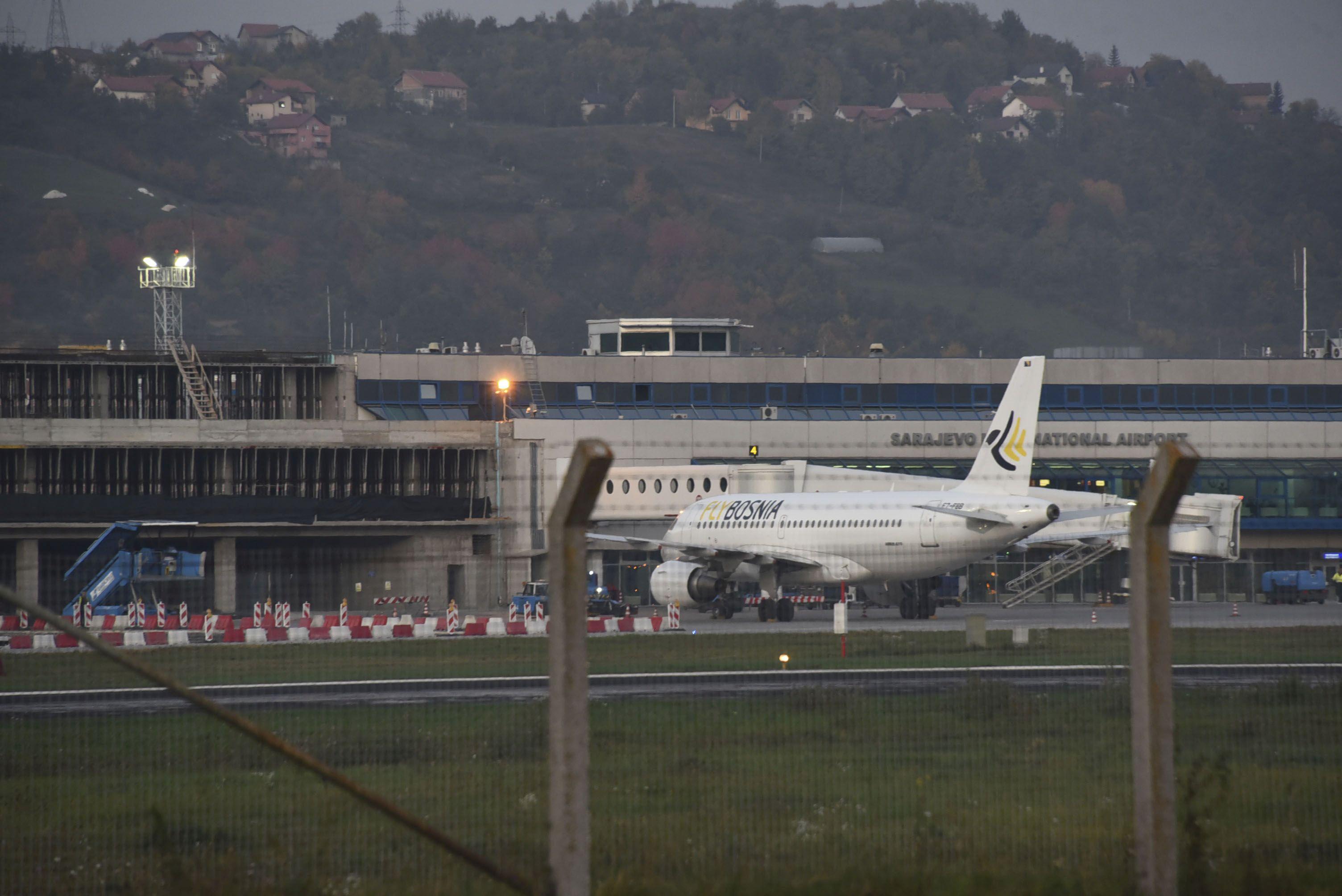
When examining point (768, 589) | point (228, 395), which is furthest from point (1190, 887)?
point (228, 395)

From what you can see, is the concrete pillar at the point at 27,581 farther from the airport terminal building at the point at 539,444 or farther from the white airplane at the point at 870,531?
the white airplane at the point at 870,531

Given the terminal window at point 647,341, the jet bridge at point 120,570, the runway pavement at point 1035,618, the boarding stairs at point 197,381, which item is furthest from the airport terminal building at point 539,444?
the runway pavement at point 1035,618

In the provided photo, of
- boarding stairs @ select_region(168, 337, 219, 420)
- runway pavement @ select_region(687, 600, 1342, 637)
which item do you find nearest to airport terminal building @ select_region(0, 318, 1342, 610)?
boarding stairs @ select_region(168, 337, 219, 420)

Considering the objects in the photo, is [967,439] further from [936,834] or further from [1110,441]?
[936,834]

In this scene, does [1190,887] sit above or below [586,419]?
below

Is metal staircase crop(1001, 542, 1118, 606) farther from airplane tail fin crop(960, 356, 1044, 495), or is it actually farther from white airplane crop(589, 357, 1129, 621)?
airplane tail fin crop(960, 356, 1044, 495)

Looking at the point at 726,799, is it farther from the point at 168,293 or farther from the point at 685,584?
the point at 168,293
